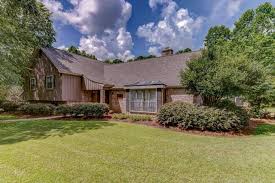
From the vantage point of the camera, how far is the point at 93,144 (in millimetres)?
7391

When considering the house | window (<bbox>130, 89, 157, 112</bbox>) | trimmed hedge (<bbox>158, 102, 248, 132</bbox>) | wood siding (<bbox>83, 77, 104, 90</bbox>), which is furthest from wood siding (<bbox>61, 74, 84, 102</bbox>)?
trimmed hedge (<bbox>158, 102, 248, 132</bbox>)

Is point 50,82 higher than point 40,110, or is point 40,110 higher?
point 50,82

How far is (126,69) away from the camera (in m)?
21.0

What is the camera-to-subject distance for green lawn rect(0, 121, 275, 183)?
4508mm

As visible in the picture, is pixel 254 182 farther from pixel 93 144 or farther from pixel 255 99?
pixel 255 99

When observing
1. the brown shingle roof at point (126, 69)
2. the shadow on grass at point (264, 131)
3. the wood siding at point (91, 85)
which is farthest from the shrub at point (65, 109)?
the shadow on grass at point (264, 131)

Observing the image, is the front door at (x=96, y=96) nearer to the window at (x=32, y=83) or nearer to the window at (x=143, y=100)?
the window at (x=143, y=100)

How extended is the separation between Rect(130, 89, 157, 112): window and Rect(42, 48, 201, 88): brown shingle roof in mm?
1433

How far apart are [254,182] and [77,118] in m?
12.8

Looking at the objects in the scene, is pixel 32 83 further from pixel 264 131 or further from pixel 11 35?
pixel 264 131

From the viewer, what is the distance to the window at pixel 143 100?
51.3 feet

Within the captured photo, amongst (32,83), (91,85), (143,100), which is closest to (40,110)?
(91,85)

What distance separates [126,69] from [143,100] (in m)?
6.08

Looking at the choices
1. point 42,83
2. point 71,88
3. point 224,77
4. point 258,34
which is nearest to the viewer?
point 224,77
